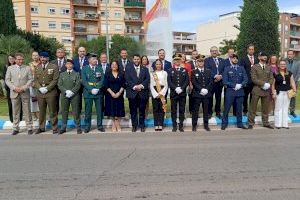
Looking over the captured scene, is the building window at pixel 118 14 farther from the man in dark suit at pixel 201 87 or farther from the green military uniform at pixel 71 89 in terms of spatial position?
the man in dark suit at pixel 201 87

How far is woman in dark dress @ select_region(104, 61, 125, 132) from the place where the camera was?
397 inches

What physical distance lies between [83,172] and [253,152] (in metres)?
3.41

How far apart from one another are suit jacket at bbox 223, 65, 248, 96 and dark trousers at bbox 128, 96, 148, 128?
241cm

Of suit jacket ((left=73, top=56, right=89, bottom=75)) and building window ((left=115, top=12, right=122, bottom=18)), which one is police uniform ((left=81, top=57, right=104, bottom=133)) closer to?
suit jacket ((left=73, top=56, right=89, bottom=75))

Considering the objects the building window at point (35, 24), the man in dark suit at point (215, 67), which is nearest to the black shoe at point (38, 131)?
the man in dark suit at point (215, 67)

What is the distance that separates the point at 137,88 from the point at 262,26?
2425 centimetres

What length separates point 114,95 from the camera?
10.1 meters

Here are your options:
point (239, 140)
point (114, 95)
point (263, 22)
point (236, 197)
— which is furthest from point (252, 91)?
point (263, 22)

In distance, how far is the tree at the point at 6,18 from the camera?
105 ft

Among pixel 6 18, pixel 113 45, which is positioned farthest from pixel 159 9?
pixel 113 45

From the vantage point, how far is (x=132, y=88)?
1004cm

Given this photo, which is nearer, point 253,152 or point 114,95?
point 253,152

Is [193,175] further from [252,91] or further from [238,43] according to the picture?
[238,43]

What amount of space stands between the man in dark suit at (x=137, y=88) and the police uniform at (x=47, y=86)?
6.69 ft
